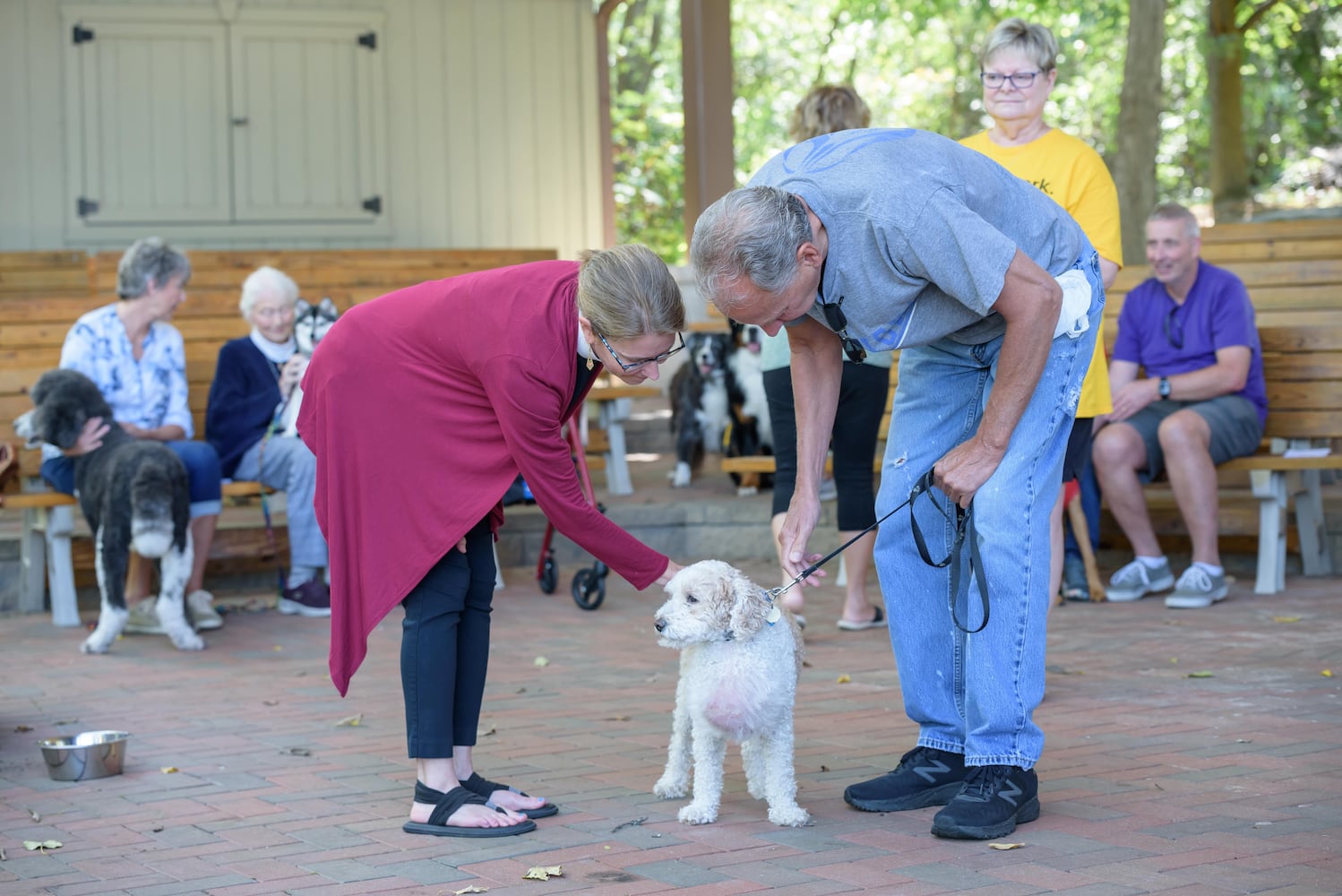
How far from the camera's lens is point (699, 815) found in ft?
11.7

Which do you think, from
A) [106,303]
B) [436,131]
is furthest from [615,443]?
[436,131]

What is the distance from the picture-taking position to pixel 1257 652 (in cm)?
549

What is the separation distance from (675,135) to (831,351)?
19.5 m

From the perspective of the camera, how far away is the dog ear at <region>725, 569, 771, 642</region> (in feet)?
11.2

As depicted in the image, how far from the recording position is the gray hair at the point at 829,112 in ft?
18.3

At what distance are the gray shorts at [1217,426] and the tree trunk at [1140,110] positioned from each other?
5222mm

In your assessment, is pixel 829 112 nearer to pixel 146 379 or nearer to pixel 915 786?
pixel 915 786

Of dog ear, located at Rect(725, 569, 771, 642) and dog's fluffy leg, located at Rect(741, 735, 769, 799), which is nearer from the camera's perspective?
dog ear, located at Rect(725, 569, 771, 642)

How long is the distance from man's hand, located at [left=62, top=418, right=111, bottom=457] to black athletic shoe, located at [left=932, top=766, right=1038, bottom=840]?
4.20 m

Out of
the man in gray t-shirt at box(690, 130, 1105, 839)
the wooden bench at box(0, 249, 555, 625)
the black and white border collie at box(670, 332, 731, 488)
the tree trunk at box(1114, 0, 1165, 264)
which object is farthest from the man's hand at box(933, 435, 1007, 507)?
the tree trunk at box(1114, 0, 1165, 264)

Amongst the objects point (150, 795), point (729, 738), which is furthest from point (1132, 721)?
point (150, 795)

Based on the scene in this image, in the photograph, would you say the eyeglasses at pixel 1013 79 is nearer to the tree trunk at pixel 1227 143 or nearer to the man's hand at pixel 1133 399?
the man's hand at pixel 1133 399

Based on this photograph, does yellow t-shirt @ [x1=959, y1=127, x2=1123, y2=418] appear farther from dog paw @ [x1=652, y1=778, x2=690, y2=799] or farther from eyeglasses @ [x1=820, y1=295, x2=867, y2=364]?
dog paw @ [x1=652, y1=778, x2=690, y2=799]

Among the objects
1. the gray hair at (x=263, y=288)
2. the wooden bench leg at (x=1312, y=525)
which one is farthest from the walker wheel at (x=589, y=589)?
the wooden bench leg at (x=1312, y=525)
